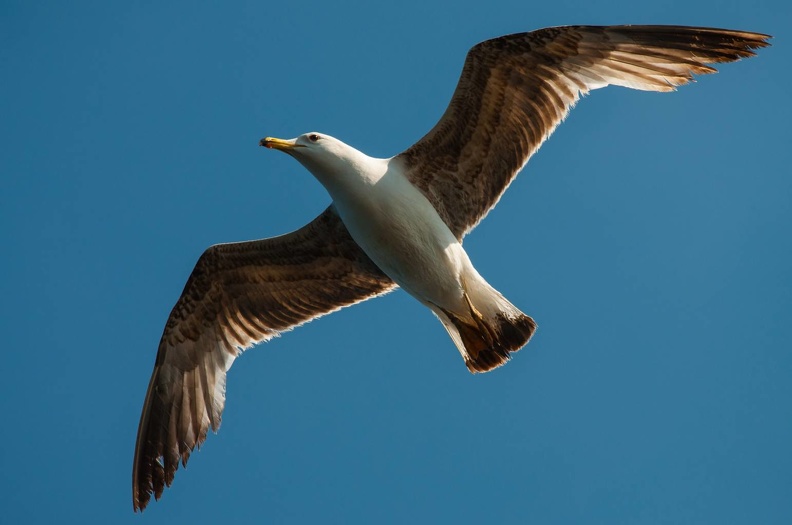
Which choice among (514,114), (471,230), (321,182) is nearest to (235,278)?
(321,182)

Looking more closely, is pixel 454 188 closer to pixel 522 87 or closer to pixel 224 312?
pixel 522 87

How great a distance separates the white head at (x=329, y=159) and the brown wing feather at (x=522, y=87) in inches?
20.0

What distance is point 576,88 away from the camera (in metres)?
8.71

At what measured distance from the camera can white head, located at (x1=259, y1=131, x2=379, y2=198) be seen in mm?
8531

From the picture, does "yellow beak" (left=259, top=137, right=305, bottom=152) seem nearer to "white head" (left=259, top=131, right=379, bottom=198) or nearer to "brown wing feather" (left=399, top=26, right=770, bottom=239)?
"white head" (left=259, top=131, right=379, bottom=198)

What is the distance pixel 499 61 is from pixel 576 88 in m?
0.73

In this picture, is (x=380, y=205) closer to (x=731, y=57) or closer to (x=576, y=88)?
(x=576, y=88)

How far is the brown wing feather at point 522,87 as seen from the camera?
852cm

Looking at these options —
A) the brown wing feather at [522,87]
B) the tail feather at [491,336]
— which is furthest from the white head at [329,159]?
the tail feather at [491,336]

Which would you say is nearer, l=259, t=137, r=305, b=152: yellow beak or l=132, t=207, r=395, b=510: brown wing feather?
l=259, t=137, r=305, b=152: yellow beak

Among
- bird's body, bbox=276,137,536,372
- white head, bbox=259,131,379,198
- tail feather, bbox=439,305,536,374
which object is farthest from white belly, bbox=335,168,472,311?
tail feather, bbox=439,305,536,374

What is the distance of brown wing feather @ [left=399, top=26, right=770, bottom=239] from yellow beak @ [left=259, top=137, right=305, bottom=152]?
3.20 ft

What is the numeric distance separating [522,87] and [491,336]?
7.25 feet

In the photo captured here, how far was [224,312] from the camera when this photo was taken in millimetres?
9906
